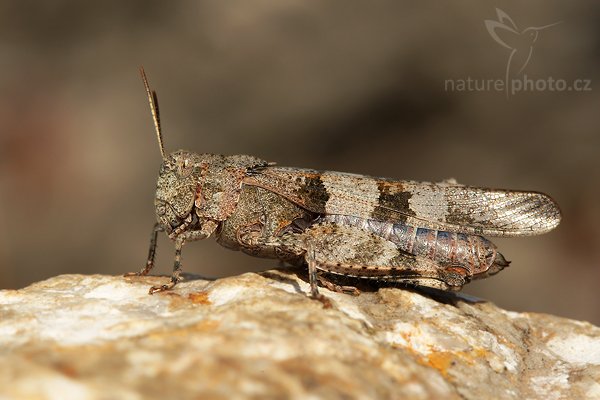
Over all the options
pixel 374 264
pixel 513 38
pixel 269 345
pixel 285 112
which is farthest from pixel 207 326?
pixel 513 38

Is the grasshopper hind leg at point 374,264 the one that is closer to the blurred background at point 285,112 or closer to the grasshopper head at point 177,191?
→ the grasshopper head at point 177,191

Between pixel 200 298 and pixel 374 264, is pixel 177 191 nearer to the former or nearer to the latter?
pixel 200 298

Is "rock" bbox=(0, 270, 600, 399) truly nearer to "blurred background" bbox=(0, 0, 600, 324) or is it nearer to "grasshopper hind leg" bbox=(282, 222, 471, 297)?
"grasshopper hind leg" bbox=(282, 222, 471, 297)

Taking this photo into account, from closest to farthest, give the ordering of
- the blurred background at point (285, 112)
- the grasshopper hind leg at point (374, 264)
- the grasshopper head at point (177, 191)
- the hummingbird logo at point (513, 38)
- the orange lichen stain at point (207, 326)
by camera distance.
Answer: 1. the orange lichen stain at point (207, 326)
2. the grasshopper hind leg at point (374, 264)
3. the grasshopper head at point (177, 191)
4. the hummingbird logo at point (513, 38)
5. the blurred background at point (285, 112)

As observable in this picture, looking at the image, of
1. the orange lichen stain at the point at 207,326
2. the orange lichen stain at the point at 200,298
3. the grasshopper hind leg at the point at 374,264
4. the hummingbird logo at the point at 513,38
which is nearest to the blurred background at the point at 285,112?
the hummingbird logo at the point at 513,38

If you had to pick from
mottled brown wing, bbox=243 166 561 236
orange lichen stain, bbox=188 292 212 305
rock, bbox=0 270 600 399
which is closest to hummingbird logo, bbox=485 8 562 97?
mottled brown wing, bbox=243 166 561 236

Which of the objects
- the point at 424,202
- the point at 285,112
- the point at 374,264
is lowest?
the point at 374,264
